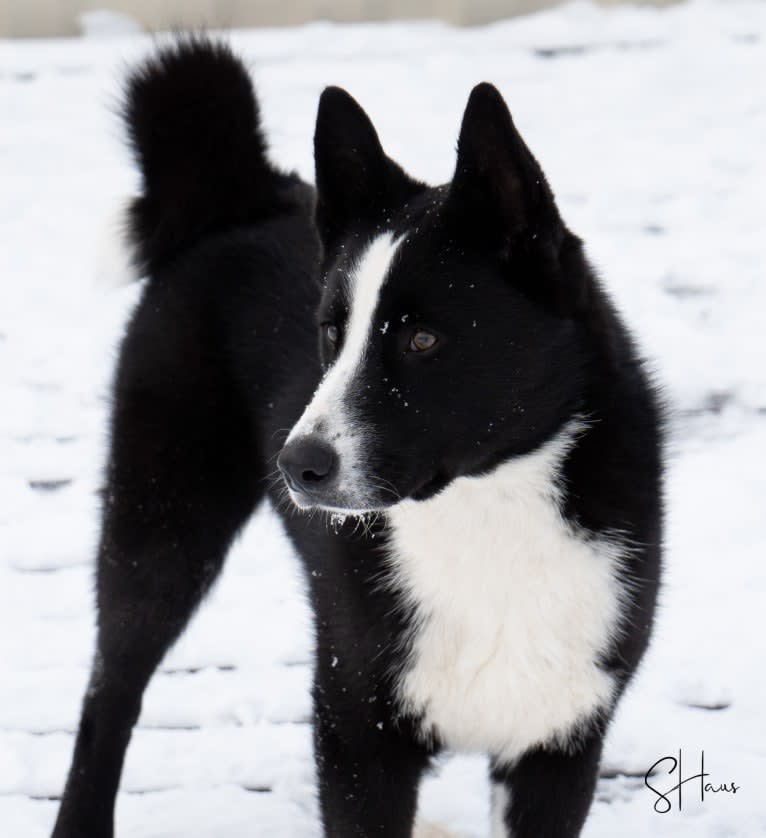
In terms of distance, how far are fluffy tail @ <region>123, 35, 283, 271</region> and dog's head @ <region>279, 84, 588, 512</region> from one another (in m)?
0.81

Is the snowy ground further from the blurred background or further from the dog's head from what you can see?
the dog's head

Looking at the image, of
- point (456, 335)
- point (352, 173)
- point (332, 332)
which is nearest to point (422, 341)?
point (456, 335)

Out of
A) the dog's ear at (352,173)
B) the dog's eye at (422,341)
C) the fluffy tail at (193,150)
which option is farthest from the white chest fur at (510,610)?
the fluffy tail at (193,150)

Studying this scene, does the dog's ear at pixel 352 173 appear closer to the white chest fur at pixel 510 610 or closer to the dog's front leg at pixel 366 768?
the white chest fur at pixel 510 610

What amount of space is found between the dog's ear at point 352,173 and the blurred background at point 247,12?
4447mm

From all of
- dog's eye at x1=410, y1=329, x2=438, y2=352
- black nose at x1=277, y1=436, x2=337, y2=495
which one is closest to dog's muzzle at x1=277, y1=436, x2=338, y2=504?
black nose at x1=277, y1=436, x2=337, y2=495

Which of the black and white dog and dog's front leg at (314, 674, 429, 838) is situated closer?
the black and white dog

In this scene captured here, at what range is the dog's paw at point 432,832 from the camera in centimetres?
264

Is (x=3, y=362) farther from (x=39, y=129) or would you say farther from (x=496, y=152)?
(x=496, y=152)

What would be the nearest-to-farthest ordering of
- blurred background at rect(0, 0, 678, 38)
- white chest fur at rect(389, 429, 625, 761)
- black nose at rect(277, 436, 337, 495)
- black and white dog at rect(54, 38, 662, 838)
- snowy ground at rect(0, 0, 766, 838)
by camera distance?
black nose at rect(277, 436, 337, 495), black and white dog at rect(54, 38, 662, 838), white chest fur at rect(389, 429, 625, 761), snowy ground at rect(0, 0, 766, 838), blurred background at rect(0, 0, 678, 38)

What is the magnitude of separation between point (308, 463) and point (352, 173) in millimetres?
599

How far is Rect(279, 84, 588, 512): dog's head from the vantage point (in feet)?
6.43

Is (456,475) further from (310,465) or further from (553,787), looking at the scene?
(553,787)

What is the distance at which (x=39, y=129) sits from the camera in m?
6.09
